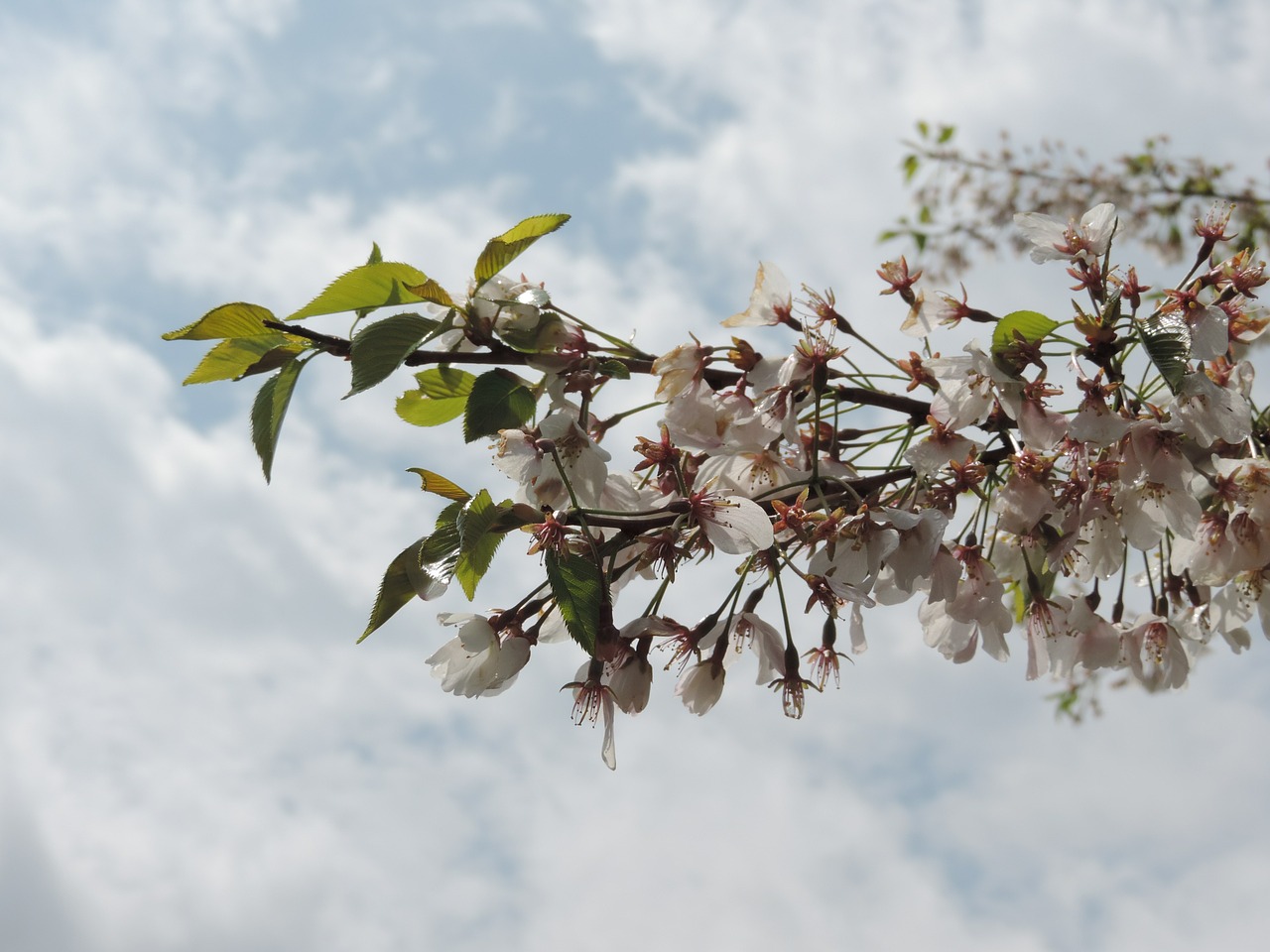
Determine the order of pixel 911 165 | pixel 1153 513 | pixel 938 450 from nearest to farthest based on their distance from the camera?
pixel 938 450, pixel 1153 513, pixel 911 165

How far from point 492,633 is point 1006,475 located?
84cm

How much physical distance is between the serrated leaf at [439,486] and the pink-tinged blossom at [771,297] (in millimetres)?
666

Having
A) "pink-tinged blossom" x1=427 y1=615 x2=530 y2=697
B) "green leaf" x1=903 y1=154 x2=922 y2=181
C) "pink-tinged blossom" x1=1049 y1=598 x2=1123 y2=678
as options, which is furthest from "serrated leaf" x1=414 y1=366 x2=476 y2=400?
"green leaf" x1=903 y1=154 x2=922 y2=181

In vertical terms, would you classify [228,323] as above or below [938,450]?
above

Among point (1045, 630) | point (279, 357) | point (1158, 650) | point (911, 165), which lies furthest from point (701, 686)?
point (911, 165)

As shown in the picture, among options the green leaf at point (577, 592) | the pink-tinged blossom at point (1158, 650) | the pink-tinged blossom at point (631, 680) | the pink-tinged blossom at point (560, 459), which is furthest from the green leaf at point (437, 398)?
the pink-tinged blossom at point (1158, 650)

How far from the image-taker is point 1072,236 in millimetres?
1789

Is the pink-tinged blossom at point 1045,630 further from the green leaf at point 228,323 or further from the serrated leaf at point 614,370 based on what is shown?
the green leaf at point 228,323

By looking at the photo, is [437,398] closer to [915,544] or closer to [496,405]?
[496,405]

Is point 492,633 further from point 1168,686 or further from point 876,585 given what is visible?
point 1168,686

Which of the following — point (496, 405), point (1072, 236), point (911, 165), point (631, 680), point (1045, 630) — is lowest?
point (631, 680)

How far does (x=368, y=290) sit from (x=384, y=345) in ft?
0.36

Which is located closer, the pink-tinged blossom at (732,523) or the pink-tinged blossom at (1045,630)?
the pink-tinged blossom at (732,523)

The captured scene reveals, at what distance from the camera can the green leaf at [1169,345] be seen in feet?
5.20
